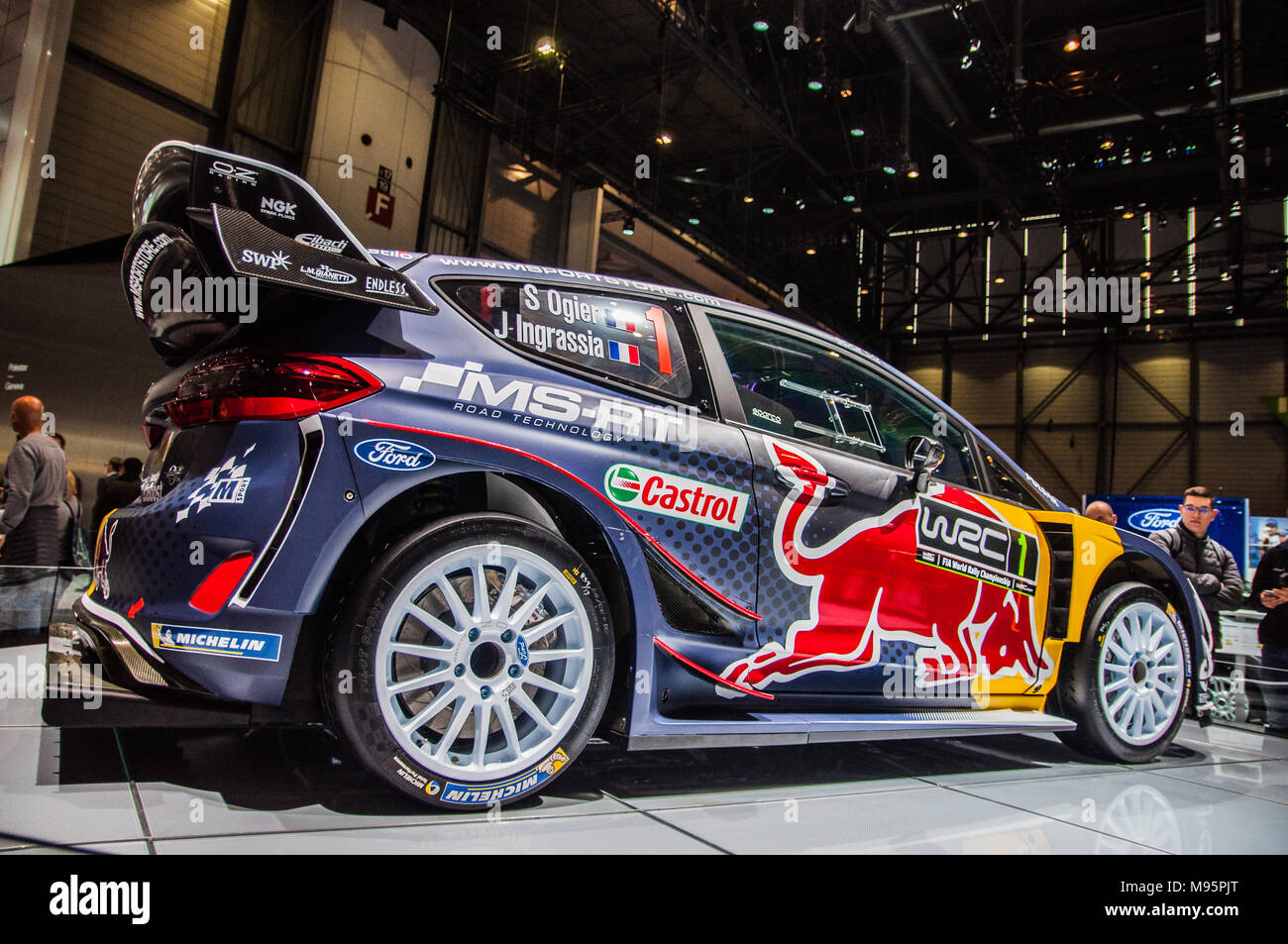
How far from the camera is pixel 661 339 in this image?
2441 mm

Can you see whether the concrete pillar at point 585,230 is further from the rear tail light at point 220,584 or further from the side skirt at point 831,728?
the rear tail light at point 220,584

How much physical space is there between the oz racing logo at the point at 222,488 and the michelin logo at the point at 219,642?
256 millimetres

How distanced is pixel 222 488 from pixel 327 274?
540 mm

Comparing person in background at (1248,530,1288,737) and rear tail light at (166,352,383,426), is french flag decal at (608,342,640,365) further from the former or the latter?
person in background at (1248,530,1288,737)

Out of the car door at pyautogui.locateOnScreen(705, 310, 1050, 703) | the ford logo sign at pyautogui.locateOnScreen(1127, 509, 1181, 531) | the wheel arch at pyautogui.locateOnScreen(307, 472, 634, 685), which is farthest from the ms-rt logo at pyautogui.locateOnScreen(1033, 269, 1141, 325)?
the wheel arch at pyautogui.locateOnScreen(307, 472, 634, 685)

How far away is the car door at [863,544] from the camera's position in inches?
94.0

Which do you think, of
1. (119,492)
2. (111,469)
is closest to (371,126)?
(111,469)

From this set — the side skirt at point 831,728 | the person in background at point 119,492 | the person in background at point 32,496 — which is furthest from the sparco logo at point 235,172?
the person in background at point 119,492

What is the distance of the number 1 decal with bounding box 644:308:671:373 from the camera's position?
2396mm

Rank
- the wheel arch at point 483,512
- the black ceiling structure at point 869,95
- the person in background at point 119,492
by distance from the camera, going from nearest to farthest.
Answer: the wheel arch at point 483,512 → the person in background at point 119,492 → the black ceiling structure at point 869,95

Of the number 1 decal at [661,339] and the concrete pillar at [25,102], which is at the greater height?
the concrete pillar at [25,102]
